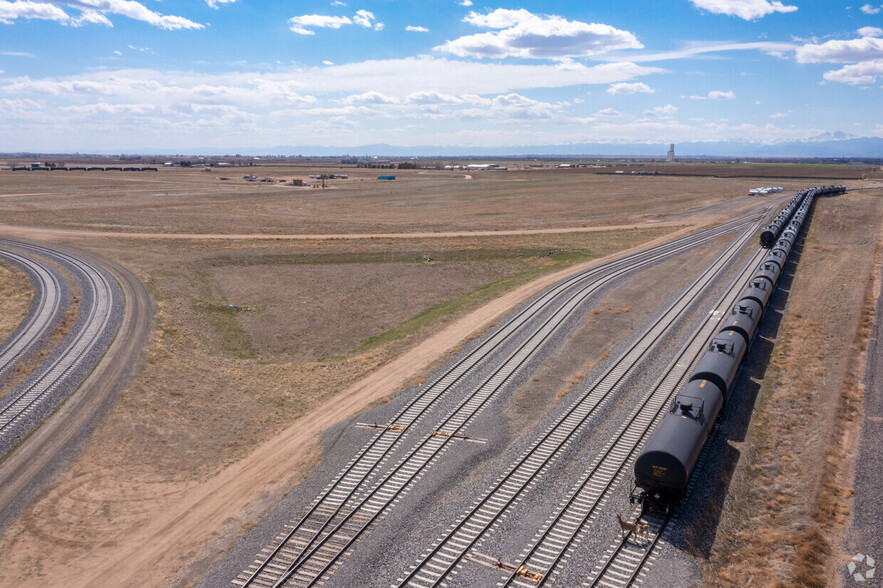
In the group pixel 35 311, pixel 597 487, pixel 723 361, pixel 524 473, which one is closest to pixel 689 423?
pixel 597 487

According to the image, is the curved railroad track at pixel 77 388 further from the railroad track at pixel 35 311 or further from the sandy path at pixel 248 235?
the sandy path at pixel 248 235

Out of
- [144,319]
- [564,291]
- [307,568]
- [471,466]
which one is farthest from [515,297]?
[307,568]

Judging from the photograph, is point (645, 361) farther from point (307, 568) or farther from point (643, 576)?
point (307, 568)

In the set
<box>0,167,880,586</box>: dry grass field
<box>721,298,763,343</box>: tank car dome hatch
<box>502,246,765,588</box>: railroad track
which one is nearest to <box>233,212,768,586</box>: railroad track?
<box>0,167,880,586</box>: dry grass field

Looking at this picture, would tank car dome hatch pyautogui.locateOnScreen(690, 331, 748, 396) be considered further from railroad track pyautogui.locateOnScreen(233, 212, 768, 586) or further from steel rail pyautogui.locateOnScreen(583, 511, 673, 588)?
railroad track pyautogui.locateOnScreen(233, 212, 768, 586)

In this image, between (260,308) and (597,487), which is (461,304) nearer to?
(260,308)

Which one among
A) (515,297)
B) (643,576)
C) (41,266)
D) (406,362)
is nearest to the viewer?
(643,576)

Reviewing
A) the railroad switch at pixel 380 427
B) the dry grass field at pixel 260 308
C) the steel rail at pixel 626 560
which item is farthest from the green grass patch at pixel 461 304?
→ the steel rail at pixel 626 560
